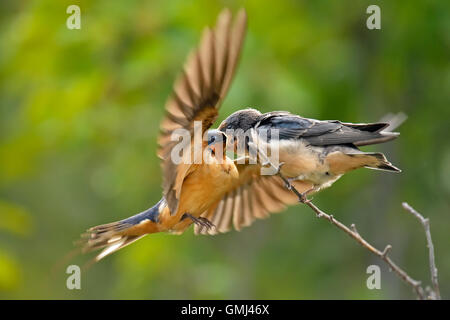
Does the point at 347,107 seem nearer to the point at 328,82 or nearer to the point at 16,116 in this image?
the point at 328,82

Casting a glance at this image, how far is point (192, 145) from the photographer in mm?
3838

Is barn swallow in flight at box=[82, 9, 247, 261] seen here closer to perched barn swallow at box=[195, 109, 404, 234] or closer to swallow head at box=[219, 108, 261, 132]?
perched barn swallow at box=[195, 109, 404, 234]

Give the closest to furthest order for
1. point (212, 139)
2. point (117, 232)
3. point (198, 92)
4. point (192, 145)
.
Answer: point (198, 92) → point (192, 145) → point (212, 139) → point (117, 232)

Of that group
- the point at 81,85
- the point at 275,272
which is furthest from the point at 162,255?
the point at 81,85

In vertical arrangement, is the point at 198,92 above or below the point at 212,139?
above

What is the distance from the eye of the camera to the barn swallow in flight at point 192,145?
3316mm

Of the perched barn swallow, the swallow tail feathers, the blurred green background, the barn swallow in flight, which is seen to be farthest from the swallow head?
the blurred green background

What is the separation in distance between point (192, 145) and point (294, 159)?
971 millimetres

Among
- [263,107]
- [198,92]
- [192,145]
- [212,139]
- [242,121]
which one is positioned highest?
[263,107]

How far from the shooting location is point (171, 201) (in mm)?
3951

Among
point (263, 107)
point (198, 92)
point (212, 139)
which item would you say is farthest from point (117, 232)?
point (263, 107)

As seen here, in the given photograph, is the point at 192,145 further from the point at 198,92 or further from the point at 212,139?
the point at 212,139

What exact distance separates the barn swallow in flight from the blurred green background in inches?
75.7

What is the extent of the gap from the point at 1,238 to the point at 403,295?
17.1 feet
